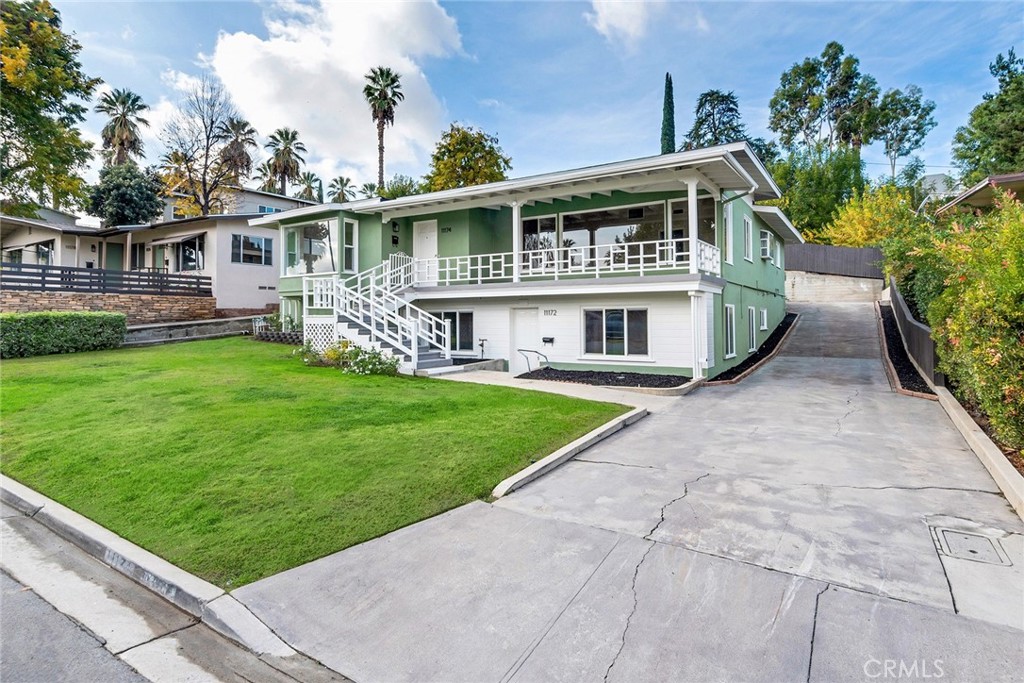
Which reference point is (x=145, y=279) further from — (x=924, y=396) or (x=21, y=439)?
(x=924, y=396)

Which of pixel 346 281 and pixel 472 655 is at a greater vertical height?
pixel 346 281

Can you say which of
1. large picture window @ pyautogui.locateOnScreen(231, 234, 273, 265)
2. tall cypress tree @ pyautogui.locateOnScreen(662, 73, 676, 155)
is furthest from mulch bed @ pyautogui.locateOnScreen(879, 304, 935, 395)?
large picture window @ pyautogui.locateOnScreen(231, 234, 273, 265)

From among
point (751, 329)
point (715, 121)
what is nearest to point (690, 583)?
point (751, 329)

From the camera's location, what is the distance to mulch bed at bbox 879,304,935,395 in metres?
10.9

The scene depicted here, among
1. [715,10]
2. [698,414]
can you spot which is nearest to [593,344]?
[698,414]

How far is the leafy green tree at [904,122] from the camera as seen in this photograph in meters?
42.6

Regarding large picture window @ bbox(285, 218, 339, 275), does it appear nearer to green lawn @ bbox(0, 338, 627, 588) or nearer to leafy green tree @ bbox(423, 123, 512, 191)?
green lawn @ bbox(0, 338, 627, 588)

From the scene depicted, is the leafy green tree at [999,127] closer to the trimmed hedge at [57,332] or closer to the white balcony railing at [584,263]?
the white balcony railing at [584,263]

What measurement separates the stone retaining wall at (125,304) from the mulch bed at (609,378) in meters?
16.1

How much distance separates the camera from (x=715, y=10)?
1373cm

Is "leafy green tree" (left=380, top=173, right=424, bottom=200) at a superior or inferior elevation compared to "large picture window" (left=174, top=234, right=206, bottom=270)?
superior

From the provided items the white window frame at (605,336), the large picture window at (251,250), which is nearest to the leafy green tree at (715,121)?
the large picture window at (251,250)

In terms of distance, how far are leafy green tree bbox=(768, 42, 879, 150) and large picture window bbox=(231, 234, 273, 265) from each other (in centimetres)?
4368

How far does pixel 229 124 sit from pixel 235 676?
38686 mm
